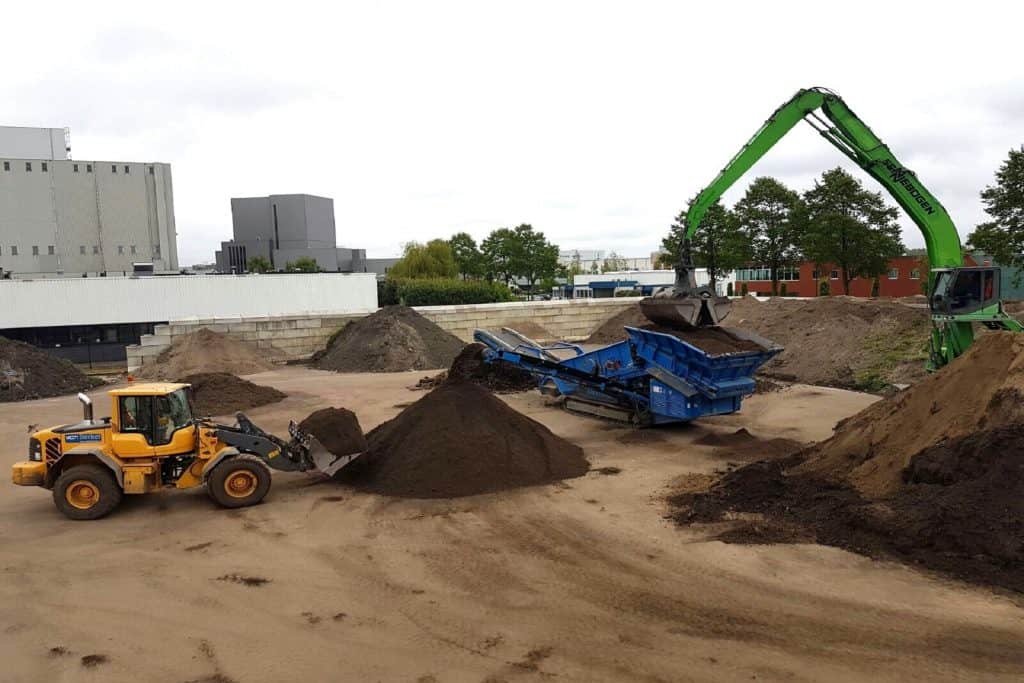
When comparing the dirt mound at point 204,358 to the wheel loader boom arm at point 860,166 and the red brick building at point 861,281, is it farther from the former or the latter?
the red brick building at point 861,281

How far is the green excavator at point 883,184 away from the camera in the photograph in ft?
44.9

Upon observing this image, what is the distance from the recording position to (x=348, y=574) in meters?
7.46

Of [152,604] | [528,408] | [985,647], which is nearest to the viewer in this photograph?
[985,647]

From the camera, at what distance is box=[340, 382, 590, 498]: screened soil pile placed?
10.2 metres

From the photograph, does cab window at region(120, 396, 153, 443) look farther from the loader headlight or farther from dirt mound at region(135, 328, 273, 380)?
dirt mound at region(135, 328, 273, 380)

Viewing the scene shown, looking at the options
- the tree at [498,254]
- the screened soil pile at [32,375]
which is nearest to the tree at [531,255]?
the tree at [498,254]

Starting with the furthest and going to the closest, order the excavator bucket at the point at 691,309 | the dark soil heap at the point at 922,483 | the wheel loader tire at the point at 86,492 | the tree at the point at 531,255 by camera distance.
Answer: the tree at the point at 531,255 → the excavator bucket at the point at 691,309 → the wheel loader tire at the point at 86,492 → the dark soil heap at the point at 922,483

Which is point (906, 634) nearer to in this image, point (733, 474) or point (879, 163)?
point (733, 474)

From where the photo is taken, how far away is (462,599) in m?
6.77

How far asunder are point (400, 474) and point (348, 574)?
298cm

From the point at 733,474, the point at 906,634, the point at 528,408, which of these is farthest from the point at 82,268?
the point at 906,634

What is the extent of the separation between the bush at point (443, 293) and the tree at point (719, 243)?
37.7 feet

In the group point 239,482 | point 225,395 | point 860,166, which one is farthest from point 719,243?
point 239,482

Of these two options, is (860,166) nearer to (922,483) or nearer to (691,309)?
(691,309)
